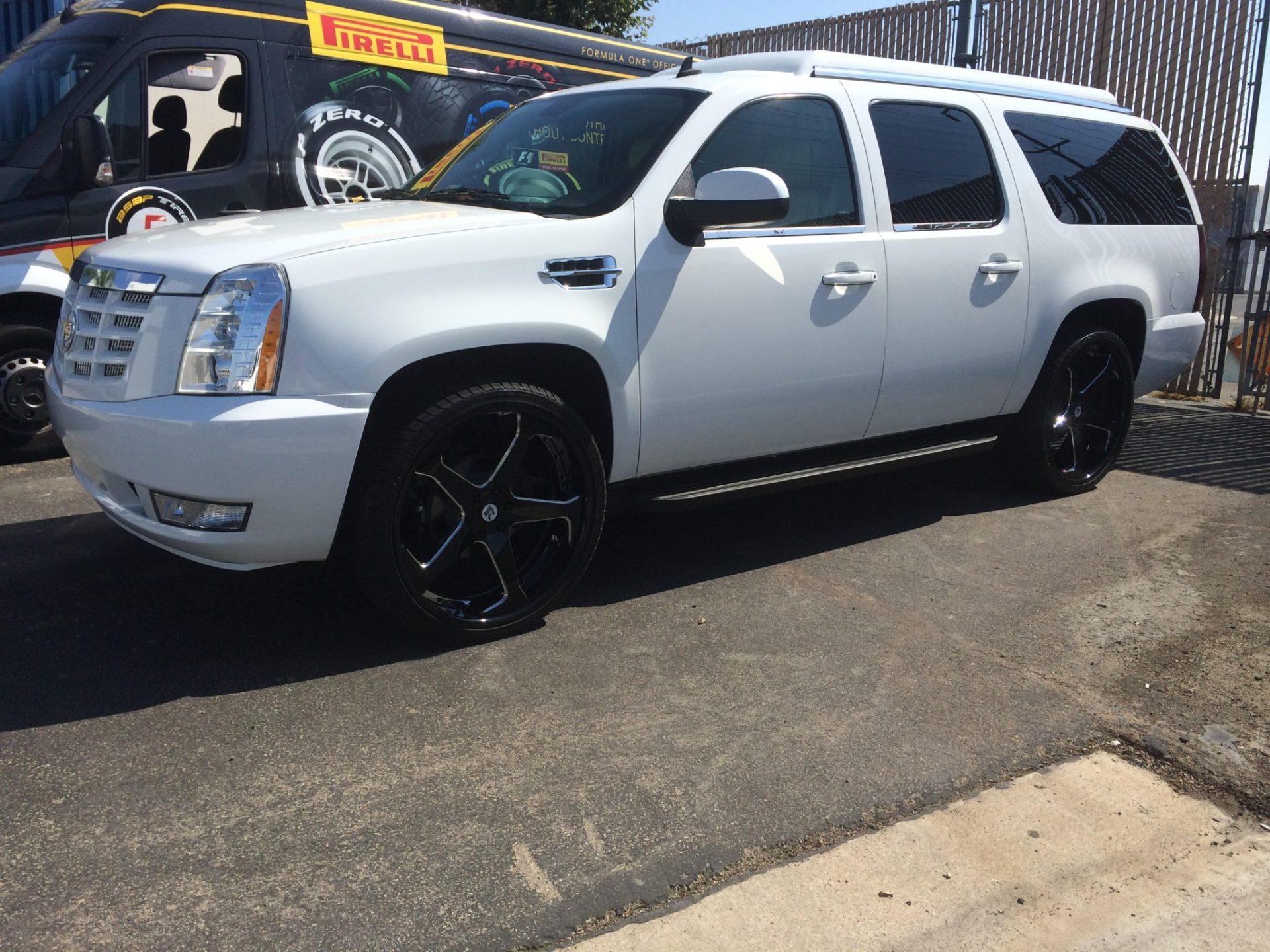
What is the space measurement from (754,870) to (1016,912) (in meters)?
0.57

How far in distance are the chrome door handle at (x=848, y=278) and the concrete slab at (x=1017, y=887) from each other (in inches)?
78.7

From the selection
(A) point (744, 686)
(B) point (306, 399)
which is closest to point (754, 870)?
(A) point (744, 686)

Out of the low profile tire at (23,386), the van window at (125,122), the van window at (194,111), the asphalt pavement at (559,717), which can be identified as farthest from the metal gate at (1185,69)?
the low profile tire at (23,386)

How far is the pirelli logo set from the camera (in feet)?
21.5

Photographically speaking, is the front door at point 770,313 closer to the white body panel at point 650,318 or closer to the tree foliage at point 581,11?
the white body panel at point 650,318

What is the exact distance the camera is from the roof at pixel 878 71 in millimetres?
4355

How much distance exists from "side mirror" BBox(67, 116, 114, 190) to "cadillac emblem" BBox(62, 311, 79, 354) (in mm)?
2337

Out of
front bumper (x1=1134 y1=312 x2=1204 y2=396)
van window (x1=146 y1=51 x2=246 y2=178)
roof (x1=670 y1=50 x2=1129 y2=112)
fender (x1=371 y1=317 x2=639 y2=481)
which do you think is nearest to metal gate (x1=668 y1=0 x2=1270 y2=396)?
front bumper (x1=1134 y1=312 x2=1204 y2=396)

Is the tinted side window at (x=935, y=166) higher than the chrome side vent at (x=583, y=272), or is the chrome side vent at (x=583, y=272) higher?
the tinted side window at (x=935, y=166)

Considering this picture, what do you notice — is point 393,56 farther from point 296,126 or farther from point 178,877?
point 178,877

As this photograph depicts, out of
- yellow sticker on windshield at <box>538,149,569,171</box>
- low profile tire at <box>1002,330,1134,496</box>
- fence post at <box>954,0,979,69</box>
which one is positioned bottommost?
low profile tire at <box>1002,330,1134,496</box>

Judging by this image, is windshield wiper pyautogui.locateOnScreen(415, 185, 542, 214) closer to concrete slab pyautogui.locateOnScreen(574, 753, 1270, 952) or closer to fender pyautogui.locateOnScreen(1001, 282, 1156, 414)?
concrete slab pyautogui.locateOnScreen(574, 753, 1270, 952)

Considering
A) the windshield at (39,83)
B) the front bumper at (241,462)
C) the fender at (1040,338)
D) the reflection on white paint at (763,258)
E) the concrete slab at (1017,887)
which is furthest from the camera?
the windshield at (39,83)

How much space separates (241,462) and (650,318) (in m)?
1.41
